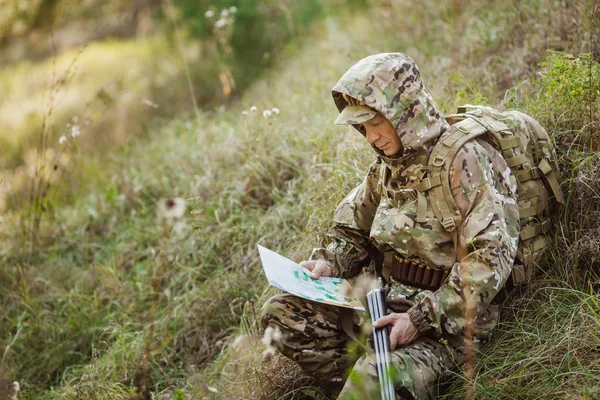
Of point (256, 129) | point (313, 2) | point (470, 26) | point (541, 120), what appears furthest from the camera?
point (313, 2)

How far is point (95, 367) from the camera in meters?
3.72

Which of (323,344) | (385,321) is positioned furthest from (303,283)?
(385,321)

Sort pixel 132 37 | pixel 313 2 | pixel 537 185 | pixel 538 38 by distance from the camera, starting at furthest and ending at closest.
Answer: pixel 132 37 → pixel 313 2 → pixel 538 38 → pixel 537 185

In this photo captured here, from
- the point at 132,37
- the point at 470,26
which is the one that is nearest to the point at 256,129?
the point at 470,26

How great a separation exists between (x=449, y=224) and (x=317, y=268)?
76cm

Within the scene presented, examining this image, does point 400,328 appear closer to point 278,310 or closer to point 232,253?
point 278,310

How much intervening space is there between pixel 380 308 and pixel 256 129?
2839mm

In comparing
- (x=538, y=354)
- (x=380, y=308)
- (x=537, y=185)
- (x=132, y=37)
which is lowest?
(x=132, y=37)

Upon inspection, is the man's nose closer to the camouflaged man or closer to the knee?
the camouflaged man

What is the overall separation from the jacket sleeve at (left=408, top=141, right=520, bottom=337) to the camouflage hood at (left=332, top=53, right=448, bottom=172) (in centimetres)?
20

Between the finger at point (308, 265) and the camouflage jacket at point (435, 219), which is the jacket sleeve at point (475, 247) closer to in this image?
the camouflage jacket at point (435, 219)

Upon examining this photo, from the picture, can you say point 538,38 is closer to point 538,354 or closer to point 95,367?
point 538,354

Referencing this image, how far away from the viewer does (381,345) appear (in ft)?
8.93

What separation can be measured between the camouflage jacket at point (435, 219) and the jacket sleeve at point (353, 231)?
11cm
